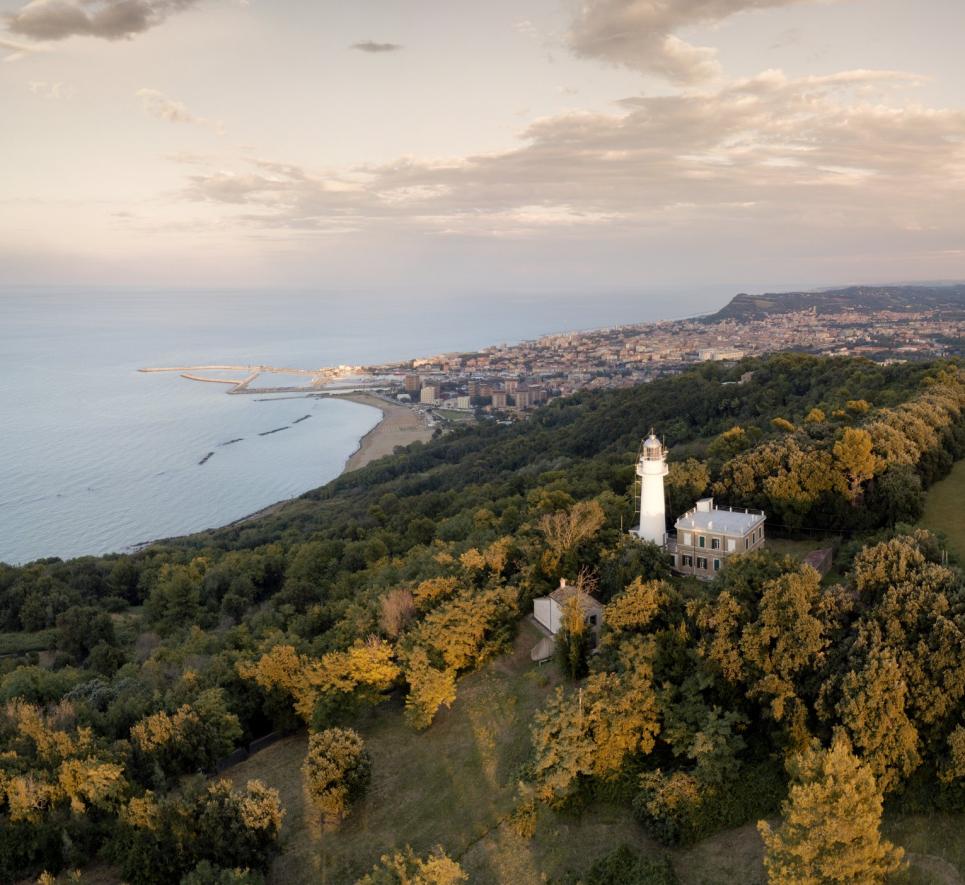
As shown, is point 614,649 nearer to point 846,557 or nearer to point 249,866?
point 846,557

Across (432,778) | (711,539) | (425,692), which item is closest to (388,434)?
(711,539)

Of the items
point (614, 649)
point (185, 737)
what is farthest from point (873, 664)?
point (185, 737)

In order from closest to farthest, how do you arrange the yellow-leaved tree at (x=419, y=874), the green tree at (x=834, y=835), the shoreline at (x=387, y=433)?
the green tree at (x=834, y=835), the yellow-leaved tree at (x=419, y=874), the shoreline at (x=387, y=433)

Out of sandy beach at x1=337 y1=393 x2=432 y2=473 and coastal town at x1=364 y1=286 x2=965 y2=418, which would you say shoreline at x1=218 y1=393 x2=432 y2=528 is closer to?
sandy beach at x1=337 y1=393 x2=432 y2=473

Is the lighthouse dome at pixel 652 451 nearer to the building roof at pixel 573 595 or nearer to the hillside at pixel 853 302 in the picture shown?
the building roof at pixel 573 595

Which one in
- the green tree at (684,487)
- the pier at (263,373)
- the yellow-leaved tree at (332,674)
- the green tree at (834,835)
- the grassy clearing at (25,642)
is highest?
the pier at (263,373)

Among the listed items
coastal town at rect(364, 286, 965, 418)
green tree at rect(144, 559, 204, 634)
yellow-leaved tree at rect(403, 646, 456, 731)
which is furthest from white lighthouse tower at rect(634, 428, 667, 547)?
coastal town at rect(364, 286, 965, 418)

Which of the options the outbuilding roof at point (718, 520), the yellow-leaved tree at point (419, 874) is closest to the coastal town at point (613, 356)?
the outbuilding roof at point (718, 520)
